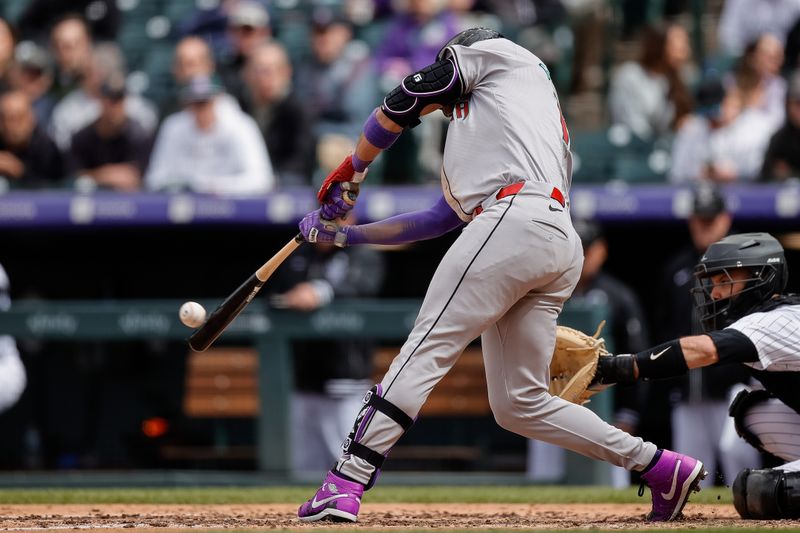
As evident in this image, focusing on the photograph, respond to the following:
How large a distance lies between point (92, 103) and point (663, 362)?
19.3 feet

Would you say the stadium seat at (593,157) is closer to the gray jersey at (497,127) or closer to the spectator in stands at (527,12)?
the spectator in stands at (527,12)

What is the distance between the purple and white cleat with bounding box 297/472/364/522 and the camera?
409 cm

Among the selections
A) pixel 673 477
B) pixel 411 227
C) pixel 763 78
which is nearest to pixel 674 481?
pixel 673 477

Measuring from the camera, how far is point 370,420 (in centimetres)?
406

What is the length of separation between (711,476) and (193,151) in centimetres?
353

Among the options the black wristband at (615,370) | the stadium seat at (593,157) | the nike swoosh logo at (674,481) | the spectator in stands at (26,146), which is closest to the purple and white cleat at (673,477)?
the nike swoosh logo at (674,481)

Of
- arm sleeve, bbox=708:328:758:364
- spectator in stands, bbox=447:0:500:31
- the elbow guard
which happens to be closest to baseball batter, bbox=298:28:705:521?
the elbow guard

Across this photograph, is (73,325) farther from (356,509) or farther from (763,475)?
(763,475)

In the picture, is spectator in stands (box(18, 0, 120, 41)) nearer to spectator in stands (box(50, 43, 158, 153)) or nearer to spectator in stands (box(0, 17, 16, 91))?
spectator in stands (box(0, 17, 16, 91))

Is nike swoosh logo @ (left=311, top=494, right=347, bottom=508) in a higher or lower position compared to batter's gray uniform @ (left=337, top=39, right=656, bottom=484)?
lower

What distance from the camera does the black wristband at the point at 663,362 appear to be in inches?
160

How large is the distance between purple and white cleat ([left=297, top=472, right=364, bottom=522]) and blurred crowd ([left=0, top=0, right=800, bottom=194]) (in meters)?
3.67

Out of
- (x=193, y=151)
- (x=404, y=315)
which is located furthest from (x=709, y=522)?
(x=193, y=151)

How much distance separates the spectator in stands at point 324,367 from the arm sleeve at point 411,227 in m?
2.54
